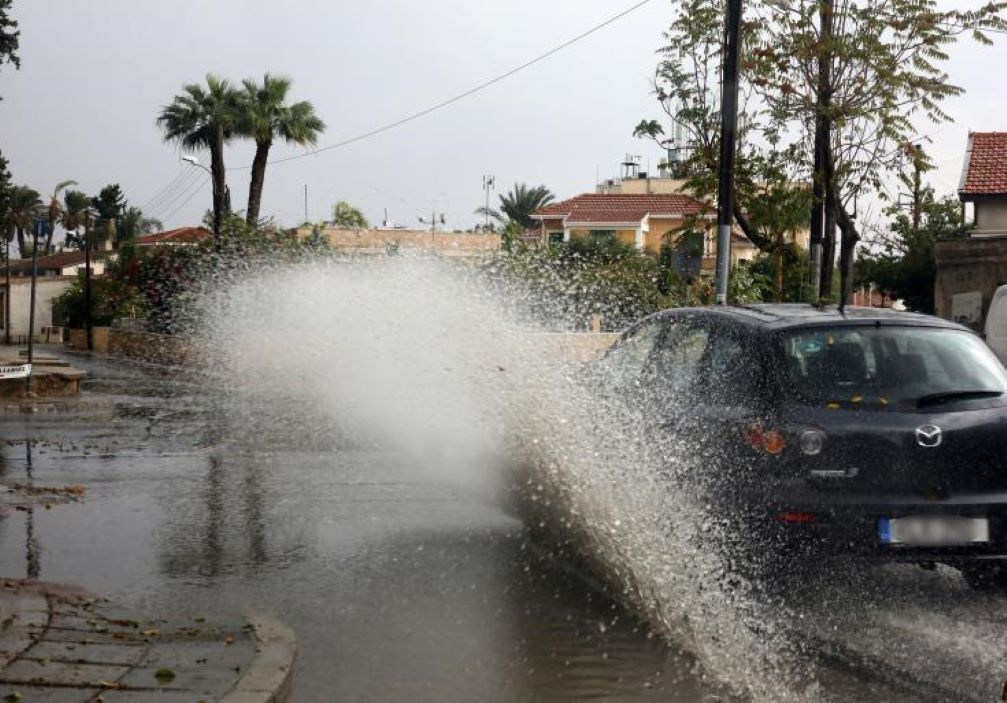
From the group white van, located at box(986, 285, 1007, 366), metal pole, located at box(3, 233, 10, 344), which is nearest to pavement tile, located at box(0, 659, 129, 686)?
white van, located at box(986, 285, 1007, 366)

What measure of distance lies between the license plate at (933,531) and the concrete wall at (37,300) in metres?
79.1

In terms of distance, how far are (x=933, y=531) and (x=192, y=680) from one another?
11.7 feet

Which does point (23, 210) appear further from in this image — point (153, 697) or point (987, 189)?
point (153, 697)

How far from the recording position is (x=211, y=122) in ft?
157

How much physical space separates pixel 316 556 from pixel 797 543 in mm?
3063

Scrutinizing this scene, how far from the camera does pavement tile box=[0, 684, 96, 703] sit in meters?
4.79

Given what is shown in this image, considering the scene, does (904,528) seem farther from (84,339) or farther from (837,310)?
(84,339)

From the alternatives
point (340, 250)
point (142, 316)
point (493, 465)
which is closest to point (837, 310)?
point (493, 465)

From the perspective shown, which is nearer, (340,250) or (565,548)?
(565,548)

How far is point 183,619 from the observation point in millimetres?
6301

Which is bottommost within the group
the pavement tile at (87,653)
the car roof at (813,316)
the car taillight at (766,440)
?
the pavement tile at (87,653)

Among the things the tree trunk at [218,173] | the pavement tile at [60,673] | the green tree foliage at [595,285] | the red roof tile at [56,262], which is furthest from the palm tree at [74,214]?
the pavement tile at [60,673]

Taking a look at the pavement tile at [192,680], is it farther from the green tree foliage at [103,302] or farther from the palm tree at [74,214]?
the palm tree at [74,214]

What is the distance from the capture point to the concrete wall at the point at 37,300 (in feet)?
267
